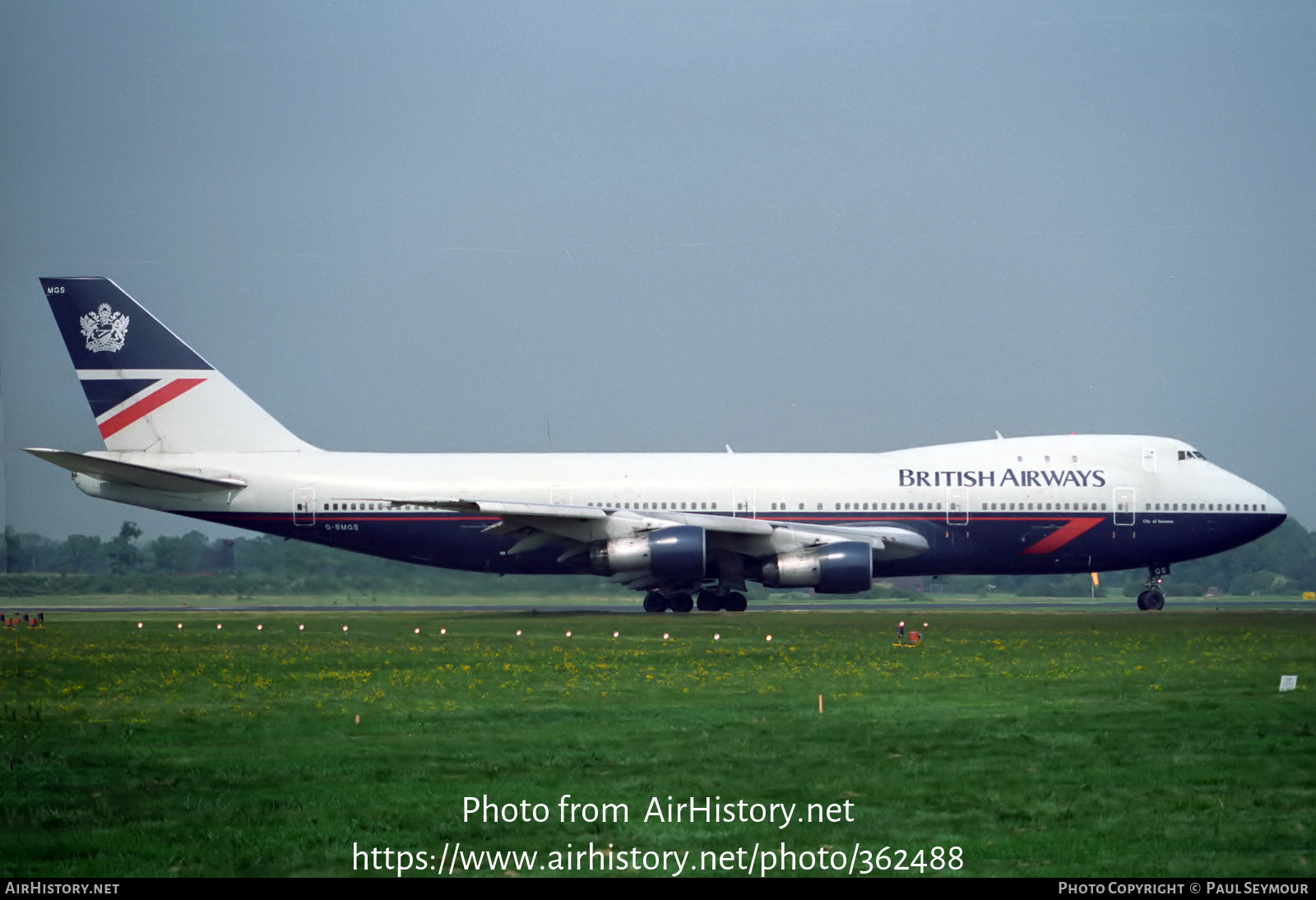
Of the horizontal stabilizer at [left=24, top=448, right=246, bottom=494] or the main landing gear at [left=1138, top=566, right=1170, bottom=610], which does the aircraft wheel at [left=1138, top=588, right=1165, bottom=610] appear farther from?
the horizontal stabilizer at [left=24, top=448, right=246, bottom=494]

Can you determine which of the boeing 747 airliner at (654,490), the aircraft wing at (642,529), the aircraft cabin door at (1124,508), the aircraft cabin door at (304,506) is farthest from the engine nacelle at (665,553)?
the aircraft cabin door at (1124,508)

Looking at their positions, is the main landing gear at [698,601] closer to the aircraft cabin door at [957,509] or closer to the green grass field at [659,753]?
the aircraft cabin door at [957,509]

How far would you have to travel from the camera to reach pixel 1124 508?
36.2 m

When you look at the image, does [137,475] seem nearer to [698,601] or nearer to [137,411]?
[137,411]

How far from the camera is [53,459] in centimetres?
3291

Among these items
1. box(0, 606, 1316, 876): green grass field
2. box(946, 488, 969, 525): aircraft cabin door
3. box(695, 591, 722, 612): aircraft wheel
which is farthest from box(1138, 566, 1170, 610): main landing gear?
box(0, 606, 1316, 876): green grass field

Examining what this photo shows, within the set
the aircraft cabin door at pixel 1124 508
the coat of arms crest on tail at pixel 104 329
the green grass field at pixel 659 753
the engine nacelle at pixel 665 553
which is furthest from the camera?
the aircraft cabin door at pixel 1124 508

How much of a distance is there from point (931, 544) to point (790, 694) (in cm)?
2010

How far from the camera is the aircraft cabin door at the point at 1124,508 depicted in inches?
1422

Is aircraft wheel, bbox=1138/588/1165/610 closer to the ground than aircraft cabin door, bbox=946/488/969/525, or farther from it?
closer to the ground

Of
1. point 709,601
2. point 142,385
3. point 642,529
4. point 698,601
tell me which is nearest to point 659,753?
point 642,529

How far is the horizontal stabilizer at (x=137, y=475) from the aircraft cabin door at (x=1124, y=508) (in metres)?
22.3

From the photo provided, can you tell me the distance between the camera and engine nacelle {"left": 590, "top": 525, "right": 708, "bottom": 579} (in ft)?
106

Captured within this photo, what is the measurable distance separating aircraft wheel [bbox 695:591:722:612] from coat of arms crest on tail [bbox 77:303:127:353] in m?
16.3
